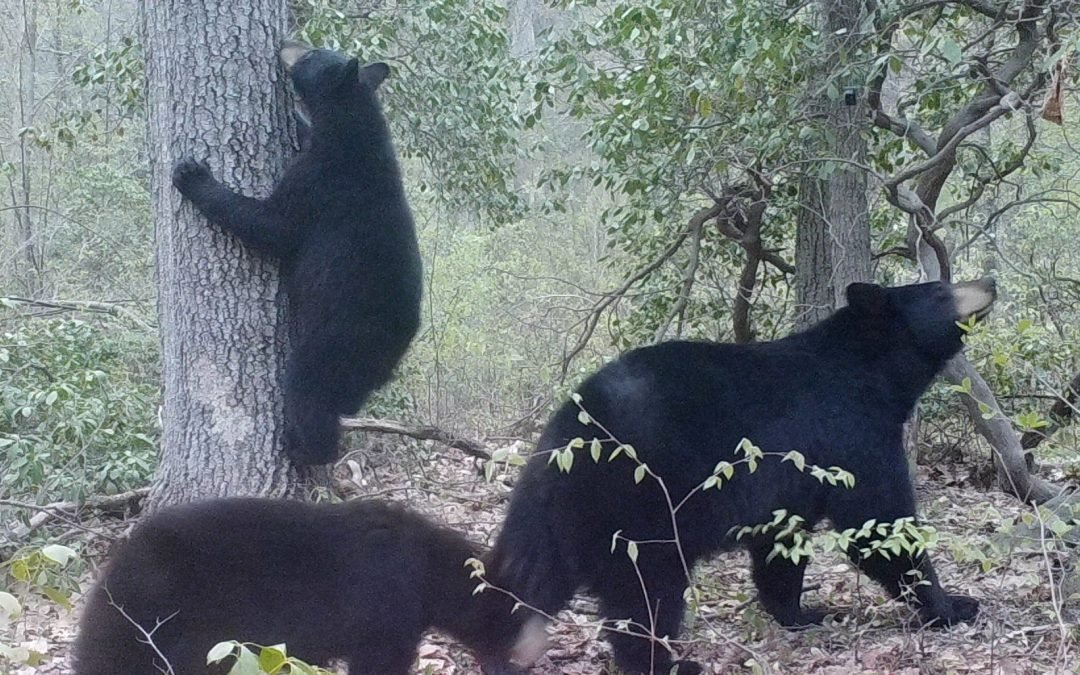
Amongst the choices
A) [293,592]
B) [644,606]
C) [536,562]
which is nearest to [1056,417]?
[644,606]

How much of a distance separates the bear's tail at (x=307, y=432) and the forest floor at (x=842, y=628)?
41.3 inches

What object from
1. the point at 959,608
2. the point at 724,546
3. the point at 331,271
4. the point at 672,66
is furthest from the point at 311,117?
the point at 959,608

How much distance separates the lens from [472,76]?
29.5 feet

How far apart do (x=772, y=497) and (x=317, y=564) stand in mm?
2219

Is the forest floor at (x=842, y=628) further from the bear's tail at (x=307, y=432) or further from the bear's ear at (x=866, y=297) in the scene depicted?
the bear's ear at (x=866, y=297)

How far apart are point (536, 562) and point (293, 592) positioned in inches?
41.5

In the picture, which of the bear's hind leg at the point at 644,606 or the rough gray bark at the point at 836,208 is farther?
the rough gray bark at the point at 836,208

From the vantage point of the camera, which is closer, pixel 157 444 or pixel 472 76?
pixel 157 444

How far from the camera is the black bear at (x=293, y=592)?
158 inches

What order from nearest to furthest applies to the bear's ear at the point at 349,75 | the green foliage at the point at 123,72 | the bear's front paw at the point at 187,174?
the bear's front paw at the point at 187,174
the bear's ear at the point at 349,75
the green foliage at the point at 123,72

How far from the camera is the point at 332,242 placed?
5.71 meters

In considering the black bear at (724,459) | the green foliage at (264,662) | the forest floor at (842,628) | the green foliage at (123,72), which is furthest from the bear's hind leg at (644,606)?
the green foliage at (123,72)

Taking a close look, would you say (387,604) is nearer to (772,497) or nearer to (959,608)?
(772,497)

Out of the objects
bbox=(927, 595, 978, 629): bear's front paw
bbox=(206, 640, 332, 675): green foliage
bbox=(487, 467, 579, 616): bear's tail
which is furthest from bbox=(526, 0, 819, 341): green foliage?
bbox=(206, 640, 332, 675): green foliage
